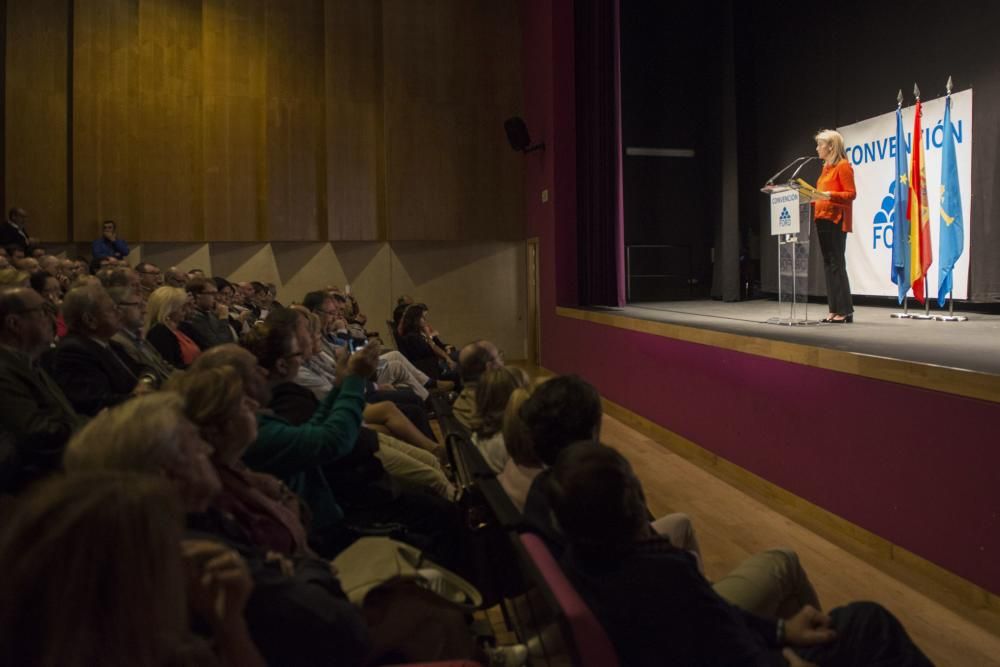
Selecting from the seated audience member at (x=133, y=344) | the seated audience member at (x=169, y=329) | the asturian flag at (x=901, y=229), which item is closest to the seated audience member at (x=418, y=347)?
the seated audience member at (x=169, y=329)

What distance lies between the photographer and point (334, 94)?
9828mm

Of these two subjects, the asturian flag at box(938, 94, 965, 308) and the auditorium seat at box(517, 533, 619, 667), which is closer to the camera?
the auditorium seat at box(517, 533, 619, 667)

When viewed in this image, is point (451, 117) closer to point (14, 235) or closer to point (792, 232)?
point (14, 235)

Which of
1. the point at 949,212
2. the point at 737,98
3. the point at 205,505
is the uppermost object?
the point at 737,98

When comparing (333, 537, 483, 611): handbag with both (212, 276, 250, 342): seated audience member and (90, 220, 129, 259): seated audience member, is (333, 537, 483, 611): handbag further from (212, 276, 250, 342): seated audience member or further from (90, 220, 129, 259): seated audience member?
(90, 220, 129, 259): seated audience member

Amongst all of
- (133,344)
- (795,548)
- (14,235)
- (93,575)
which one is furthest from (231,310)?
(93,575)

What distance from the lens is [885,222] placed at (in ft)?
23.2

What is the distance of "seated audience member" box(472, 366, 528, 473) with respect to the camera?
2.75m

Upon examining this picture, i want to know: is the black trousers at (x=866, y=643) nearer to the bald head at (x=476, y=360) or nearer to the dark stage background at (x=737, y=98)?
the bald head at (x=476, y=360)

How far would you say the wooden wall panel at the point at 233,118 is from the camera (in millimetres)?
9508

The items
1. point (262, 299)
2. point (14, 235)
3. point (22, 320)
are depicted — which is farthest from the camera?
point (14, 235)

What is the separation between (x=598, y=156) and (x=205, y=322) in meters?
4.67

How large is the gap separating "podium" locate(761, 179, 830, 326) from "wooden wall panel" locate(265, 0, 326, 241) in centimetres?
615

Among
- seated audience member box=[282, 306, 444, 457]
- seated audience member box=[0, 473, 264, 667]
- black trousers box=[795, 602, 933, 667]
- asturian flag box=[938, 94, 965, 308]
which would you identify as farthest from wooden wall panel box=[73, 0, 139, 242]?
seated audience member box=[0, 473, 264, 667]
